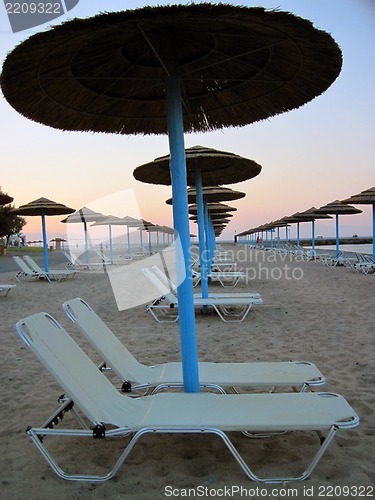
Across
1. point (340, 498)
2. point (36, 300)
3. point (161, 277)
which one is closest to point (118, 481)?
point (340, 498)

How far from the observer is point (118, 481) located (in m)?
2.20

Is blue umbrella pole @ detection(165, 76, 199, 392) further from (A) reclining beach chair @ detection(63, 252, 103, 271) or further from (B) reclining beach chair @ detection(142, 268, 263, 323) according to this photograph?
(A) reclining beach chair @ detection(63, 252, 103, 271)

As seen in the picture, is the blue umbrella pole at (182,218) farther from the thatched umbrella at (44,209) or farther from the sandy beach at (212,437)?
the thatched umbrella at (44,209)

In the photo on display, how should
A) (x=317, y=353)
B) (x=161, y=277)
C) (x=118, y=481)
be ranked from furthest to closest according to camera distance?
(x=161, y=277) < (x=317, y=353) < (x=118, y=481)

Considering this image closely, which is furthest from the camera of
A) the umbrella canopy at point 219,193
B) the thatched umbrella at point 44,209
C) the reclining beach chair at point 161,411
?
the thatched umbrella at point 44,209

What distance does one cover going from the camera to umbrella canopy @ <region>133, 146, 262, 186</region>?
5.46 meters

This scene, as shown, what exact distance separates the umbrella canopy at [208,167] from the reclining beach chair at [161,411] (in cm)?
310

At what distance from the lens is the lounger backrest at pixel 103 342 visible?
297cm

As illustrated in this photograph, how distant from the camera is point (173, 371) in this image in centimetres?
319

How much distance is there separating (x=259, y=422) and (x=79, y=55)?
2172 millimetres

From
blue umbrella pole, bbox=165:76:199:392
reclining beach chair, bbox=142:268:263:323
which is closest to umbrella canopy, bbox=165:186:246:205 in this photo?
reclining beach chair, bbox=142:268:263:323

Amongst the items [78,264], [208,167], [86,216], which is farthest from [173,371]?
[86,216]

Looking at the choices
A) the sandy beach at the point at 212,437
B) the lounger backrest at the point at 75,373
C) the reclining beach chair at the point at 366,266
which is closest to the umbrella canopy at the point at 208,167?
the sandy beach at the point at 212,437

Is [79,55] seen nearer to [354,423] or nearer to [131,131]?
[131,131]
